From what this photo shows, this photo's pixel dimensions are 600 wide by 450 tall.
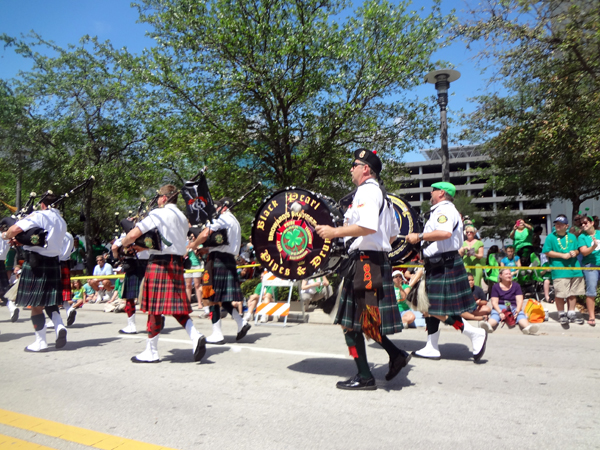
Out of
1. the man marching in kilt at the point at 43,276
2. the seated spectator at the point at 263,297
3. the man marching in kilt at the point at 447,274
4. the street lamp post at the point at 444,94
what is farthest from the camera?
the street lamp post at the point at 444,94

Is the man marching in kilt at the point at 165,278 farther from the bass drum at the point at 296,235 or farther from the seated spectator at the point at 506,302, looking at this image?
the seated spectator at the point at 506,302

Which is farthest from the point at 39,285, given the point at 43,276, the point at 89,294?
the point at 89,294

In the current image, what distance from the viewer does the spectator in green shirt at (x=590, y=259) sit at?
7484 mm

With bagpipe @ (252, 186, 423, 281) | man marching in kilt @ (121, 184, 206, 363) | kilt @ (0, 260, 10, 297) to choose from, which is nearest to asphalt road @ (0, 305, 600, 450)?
man marching in kilt @ (121, 184, 206, 363)

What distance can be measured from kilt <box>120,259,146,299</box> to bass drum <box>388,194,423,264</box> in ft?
13.7

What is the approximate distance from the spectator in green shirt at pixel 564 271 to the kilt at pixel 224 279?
15.7 feet

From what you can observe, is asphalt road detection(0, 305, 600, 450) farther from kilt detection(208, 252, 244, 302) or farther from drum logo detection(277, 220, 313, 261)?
drum logo detection(277, 220, 313, 261)

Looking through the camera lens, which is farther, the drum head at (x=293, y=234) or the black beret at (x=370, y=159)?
the drum head at (x=293, y=234)

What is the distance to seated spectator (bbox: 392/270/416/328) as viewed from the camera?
7719mm

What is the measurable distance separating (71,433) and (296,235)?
2354 millimetres

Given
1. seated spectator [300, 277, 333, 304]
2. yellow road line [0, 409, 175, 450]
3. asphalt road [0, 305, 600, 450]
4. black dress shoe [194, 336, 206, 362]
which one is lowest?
yellow road line [0, 409, 175, 450]

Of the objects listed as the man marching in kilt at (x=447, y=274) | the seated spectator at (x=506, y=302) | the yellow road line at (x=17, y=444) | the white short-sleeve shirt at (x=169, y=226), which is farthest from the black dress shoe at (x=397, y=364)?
the seated spectator at (x=506, y=302)

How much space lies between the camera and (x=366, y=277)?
405 cm

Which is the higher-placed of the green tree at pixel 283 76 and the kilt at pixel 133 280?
the green tree at pixel 283 76
